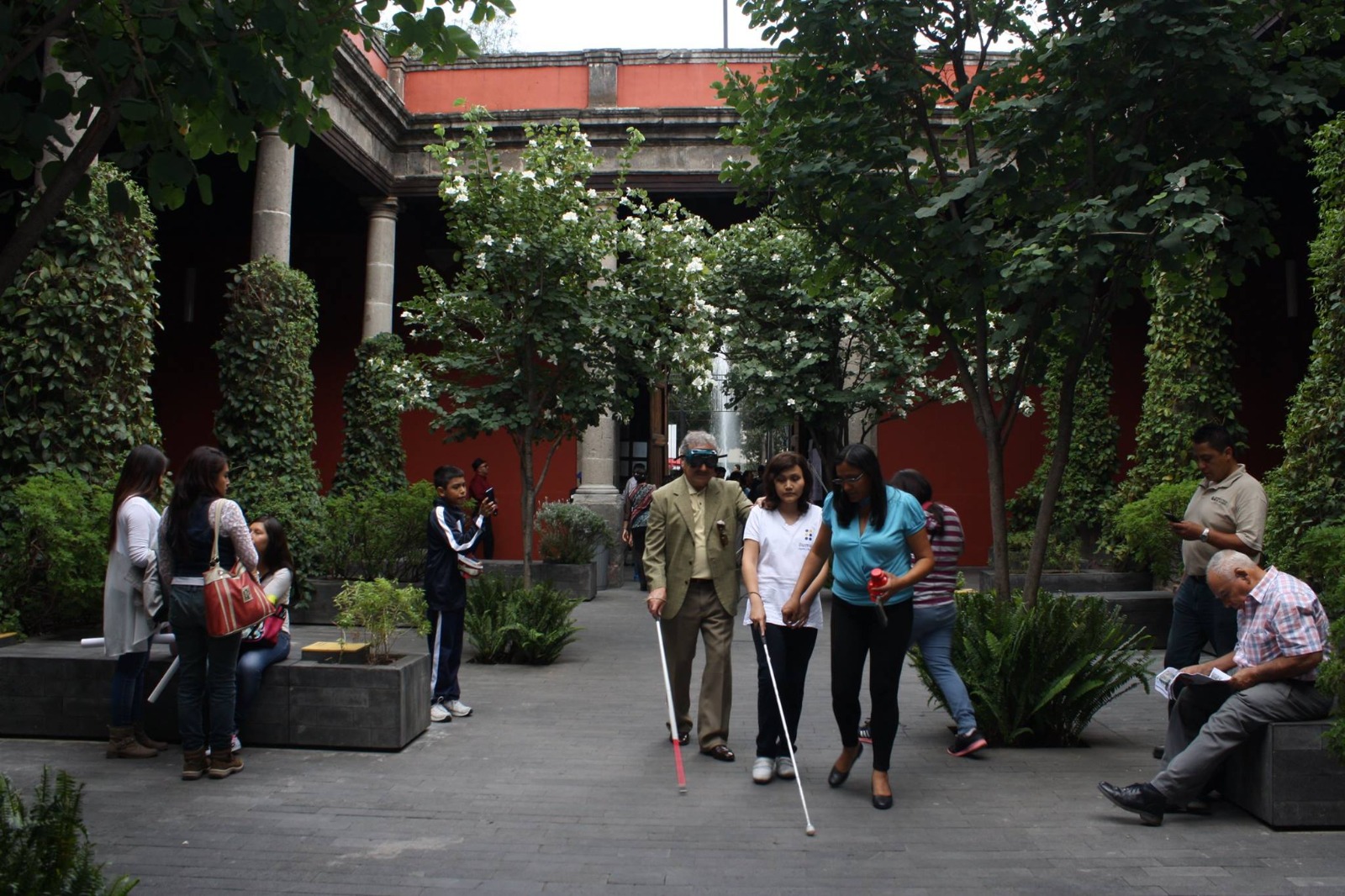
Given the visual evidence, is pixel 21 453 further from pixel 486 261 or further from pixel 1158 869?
pixel 1158 869

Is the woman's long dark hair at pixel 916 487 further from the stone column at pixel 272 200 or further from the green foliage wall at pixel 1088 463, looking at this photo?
the green foliage wall at pixel 1088 463

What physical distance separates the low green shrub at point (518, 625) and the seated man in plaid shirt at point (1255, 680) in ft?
18.1

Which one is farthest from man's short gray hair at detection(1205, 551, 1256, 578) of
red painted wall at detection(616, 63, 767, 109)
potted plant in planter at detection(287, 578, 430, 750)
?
red painted wall at detection(616, 63, 767, 109)

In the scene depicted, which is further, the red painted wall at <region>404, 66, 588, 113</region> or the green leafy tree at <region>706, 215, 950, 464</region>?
the red painted wall at <region>404, 66, 588, 113</region>

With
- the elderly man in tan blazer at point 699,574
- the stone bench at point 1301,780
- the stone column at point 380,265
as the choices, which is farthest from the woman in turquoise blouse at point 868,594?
the stone column at point 380,265

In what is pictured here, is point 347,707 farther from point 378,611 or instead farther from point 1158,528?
point 1158,528

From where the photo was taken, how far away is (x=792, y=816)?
17.2 ft

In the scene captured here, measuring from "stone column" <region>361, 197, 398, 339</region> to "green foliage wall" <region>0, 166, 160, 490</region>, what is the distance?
25.0 feet

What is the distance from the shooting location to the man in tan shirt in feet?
20.6

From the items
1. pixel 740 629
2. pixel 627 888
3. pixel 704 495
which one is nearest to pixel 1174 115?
pixel 704 495

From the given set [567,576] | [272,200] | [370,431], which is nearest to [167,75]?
[272,200]

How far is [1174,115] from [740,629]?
7027 millimetres

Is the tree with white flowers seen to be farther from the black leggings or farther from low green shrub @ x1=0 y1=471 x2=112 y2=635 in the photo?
the black leggings

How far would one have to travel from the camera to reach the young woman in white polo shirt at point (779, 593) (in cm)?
589
